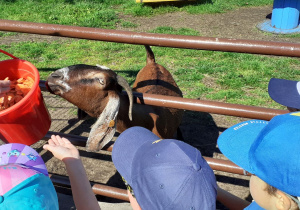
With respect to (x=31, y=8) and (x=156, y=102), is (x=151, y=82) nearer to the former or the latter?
(x=156, y=102)

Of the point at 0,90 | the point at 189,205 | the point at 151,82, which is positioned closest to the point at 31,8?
the point at 151,82

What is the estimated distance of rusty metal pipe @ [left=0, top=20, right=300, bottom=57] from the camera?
206 cm

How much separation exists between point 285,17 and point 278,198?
23.0 ft

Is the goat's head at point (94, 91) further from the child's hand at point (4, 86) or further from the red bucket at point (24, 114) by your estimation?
the child's hand at point (4, 86)

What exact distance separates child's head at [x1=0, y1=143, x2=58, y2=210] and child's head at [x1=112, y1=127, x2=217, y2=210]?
0.37m

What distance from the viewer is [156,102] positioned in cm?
240

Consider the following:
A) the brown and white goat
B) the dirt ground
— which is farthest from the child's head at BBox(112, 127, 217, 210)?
the dirt ground

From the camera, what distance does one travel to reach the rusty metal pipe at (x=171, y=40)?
206 cm

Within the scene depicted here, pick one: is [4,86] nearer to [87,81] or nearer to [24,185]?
[87,81]

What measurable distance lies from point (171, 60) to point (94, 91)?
3.68 m

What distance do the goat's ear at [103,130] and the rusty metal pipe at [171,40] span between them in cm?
58

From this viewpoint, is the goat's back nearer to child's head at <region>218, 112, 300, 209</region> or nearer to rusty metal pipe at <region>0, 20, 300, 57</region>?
rusty metal pipe at <region>0, 20, 300, 57</region>

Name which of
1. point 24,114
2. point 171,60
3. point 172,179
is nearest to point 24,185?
point 172,179

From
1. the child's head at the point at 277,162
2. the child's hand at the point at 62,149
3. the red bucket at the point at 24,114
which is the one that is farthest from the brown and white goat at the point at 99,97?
the child's head at the point at 277,162
